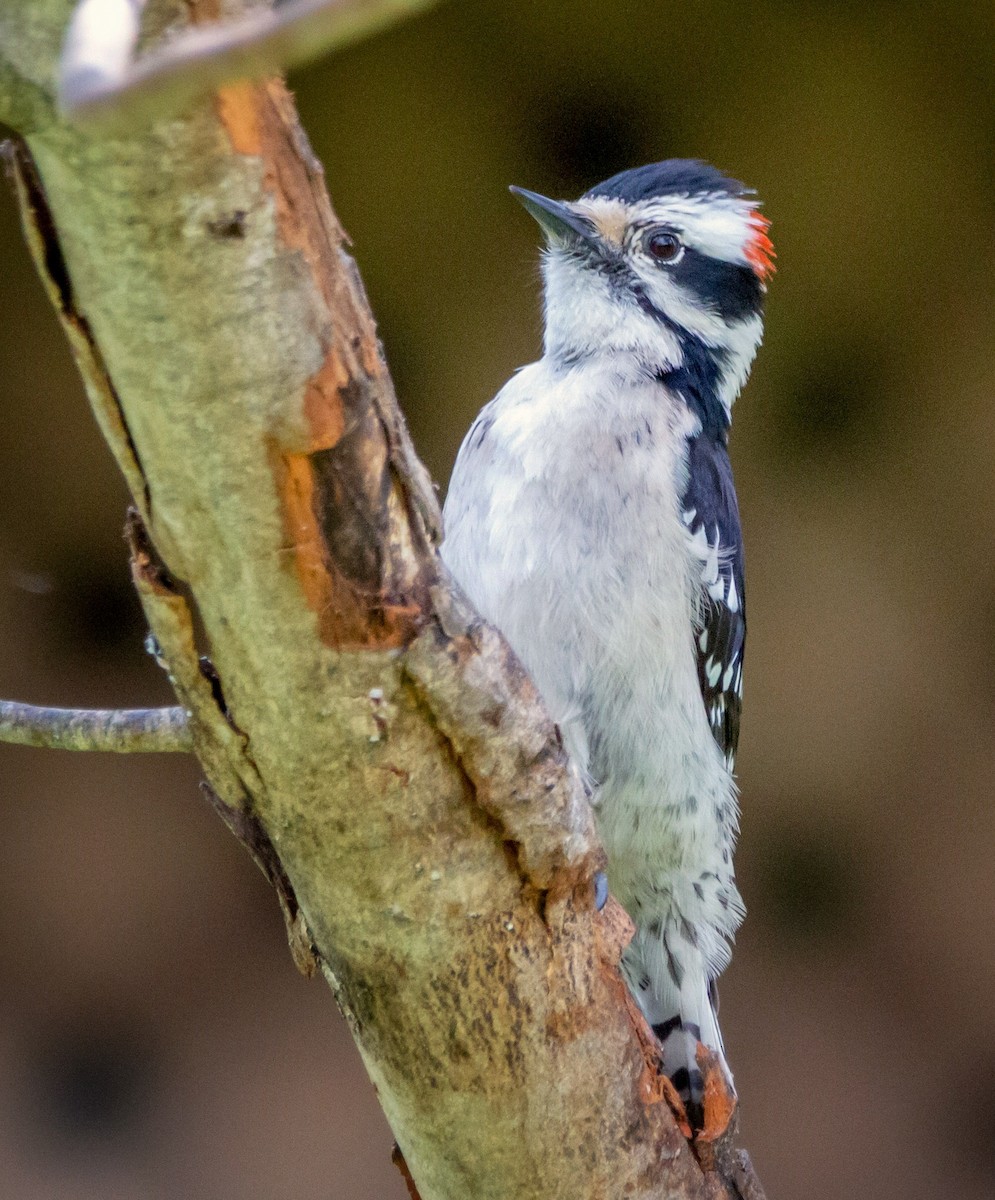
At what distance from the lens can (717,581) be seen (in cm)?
297

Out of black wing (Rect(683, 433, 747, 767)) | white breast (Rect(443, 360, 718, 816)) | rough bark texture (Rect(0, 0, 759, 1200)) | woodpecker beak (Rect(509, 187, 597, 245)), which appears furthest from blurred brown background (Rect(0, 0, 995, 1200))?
rough bark texture (Rect(0, 0, 759, 1200))

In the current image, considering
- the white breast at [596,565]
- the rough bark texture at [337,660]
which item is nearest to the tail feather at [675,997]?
the white breast at [596,565]

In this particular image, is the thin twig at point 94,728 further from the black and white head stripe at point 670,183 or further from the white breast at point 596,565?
the black and white head stripe at point 670,183

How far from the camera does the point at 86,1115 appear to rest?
3924 mm

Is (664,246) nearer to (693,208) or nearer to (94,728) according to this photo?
(693,208)

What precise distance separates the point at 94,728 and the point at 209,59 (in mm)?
1370

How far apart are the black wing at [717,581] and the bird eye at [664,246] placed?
465 mm

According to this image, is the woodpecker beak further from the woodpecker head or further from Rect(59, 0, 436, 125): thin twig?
Rect(59, 0, 436, 125): thin twig

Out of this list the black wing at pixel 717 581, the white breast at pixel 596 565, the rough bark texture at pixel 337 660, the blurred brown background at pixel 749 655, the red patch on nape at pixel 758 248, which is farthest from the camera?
the blurred brown background at pixel 749 655

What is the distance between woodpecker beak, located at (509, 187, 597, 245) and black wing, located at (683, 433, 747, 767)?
1.88 ft

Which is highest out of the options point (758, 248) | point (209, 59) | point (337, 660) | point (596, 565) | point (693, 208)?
point (209, 59)

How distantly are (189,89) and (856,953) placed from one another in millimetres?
3833

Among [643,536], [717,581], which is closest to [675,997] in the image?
[717,581]

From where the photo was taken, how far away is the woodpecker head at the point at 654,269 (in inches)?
122
